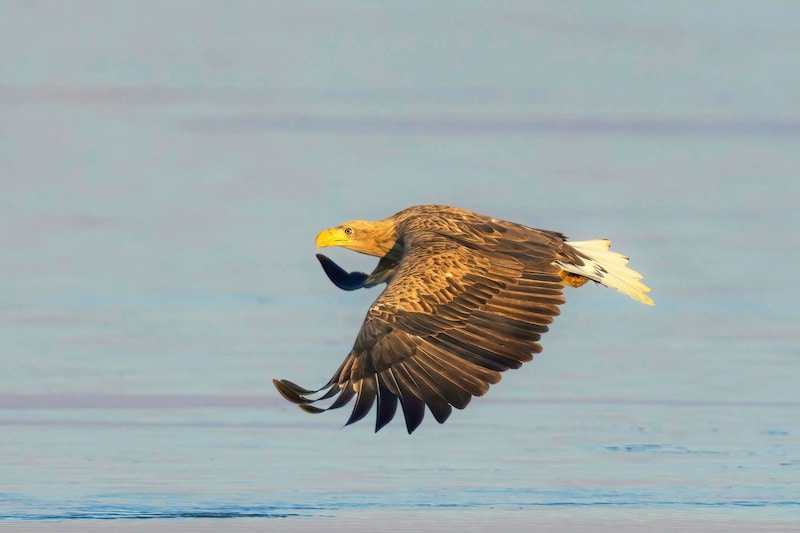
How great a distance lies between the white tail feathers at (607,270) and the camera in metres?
14.5

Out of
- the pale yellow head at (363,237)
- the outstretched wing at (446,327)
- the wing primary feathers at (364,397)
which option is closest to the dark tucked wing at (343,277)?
the pale yellow head at (363,237)

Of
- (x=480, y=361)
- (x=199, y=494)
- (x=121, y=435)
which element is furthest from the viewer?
(x=121, y=435)

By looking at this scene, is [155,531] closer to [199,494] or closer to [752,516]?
[199,494]

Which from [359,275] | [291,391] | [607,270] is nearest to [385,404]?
[291,391]

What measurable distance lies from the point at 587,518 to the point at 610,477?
0.83m

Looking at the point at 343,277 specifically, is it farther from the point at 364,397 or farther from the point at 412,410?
the point at 412,410

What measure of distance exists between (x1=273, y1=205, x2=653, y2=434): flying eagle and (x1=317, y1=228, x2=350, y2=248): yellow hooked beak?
1.90 ft

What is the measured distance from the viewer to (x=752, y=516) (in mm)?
13602

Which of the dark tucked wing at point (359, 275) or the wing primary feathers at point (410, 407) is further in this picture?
the dark tucked wing at point (359, 275)

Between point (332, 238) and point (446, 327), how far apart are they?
2338 mm

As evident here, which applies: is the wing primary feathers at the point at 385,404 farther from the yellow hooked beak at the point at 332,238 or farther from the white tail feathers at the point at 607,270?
the yellow hooked beak at the point at 332,238

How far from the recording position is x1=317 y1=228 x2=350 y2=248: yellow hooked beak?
50.8 feet

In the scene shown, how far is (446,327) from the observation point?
1327 centimetres

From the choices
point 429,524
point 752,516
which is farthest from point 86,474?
point 752,516
